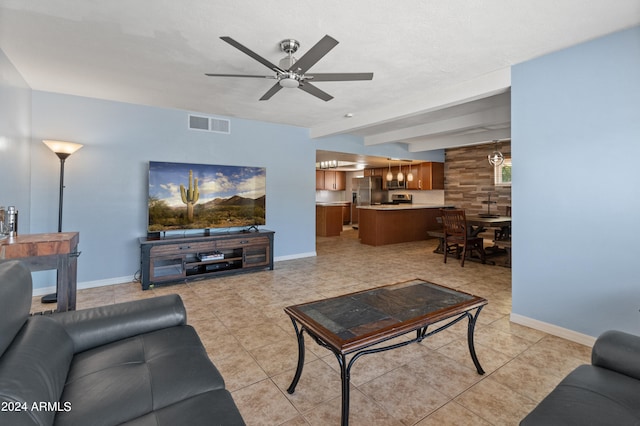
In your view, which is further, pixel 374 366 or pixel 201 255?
pixel 201 255

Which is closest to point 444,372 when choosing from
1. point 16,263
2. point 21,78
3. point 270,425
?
point 270,425

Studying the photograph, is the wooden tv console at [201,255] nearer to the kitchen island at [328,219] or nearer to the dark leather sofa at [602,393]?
the kitchen island at [328,219]

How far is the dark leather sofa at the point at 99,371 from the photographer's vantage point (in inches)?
36.8

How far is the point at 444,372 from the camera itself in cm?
203

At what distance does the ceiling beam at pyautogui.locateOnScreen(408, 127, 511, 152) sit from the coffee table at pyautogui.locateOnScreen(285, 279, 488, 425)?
4.98 metres

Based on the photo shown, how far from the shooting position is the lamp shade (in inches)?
130

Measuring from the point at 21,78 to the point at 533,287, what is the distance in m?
5.74

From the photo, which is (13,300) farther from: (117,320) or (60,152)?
(60,152)

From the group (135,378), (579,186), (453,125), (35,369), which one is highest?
(453,125)

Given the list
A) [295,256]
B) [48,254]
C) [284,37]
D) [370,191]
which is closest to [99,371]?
[48,254]

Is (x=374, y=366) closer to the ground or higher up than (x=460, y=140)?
closer to the ground

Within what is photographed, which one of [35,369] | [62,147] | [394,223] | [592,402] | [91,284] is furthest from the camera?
[394,223]

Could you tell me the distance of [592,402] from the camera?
Answer: 1.10 metres

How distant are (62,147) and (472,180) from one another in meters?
8.45
